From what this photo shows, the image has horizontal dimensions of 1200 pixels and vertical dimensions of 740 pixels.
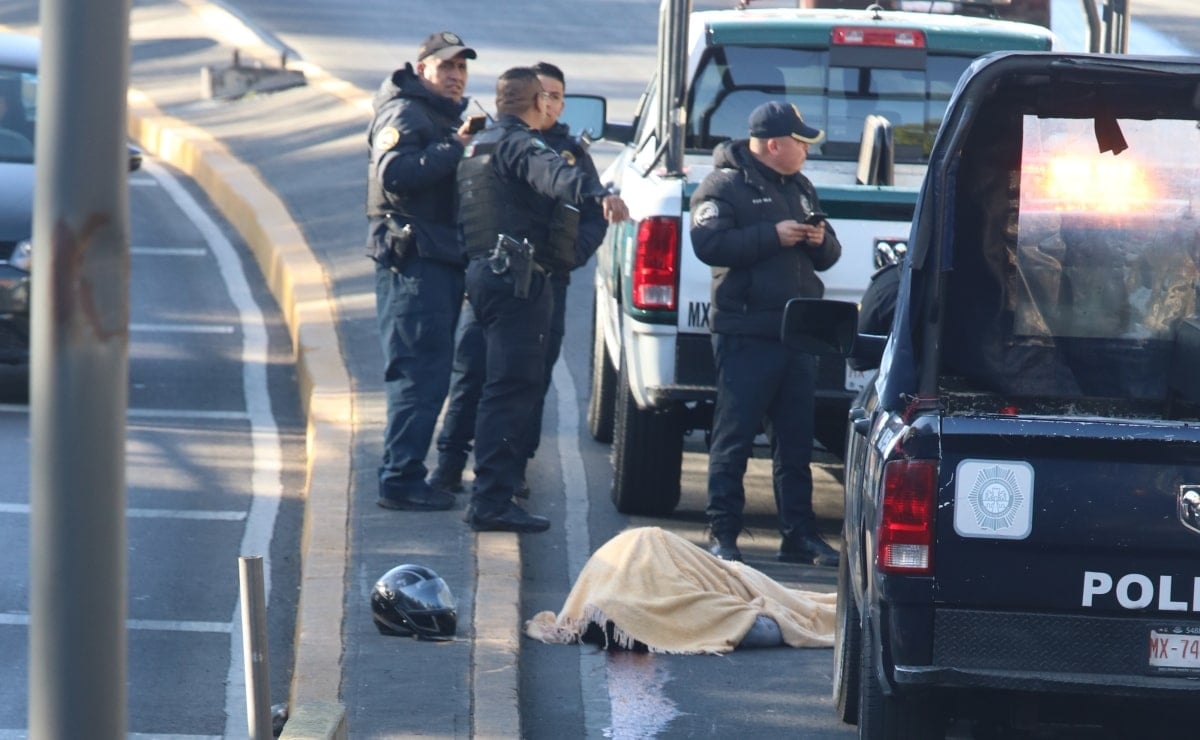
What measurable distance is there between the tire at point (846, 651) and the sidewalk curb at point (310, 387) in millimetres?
1539

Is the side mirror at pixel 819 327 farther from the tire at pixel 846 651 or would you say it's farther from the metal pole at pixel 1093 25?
→ the metal pole at pixel 1093 25

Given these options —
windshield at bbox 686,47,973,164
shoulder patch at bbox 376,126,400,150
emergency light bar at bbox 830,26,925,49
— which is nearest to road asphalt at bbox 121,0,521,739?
shoulder patch at bbox 376,126,400,150

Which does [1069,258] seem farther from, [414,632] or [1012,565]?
[414,632]

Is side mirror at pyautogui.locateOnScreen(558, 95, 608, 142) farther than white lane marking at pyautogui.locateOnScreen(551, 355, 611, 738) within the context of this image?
Yes

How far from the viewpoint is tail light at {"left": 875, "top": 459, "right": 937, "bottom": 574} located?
4613mm

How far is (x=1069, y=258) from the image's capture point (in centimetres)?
561

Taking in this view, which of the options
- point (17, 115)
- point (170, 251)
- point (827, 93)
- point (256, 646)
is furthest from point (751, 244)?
point (170, 251)

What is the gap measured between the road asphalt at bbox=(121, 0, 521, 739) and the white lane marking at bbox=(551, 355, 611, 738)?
0.28m

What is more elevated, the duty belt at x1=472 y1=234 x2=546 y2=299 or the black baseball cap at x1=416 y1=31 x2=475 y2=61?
the black baseball cap at x1=416 y1=31 x2=475 y2=61

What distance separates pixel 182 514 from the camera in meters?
8.79

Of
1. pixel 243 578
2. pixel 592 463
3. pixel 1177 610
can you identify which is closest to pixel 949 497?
pixel 1177 610

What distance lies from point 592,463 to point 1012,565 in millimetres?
5111

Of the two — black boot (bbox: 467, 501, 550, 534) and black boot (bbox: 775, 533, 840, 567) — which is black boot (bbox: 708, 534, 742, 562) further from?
black boot (bbox: 467, 501, 550, 534)

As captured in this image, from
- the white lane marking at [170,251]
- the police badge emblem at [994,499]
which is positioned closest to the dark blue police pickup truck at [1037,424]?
the police badge emblem at [994,499]
